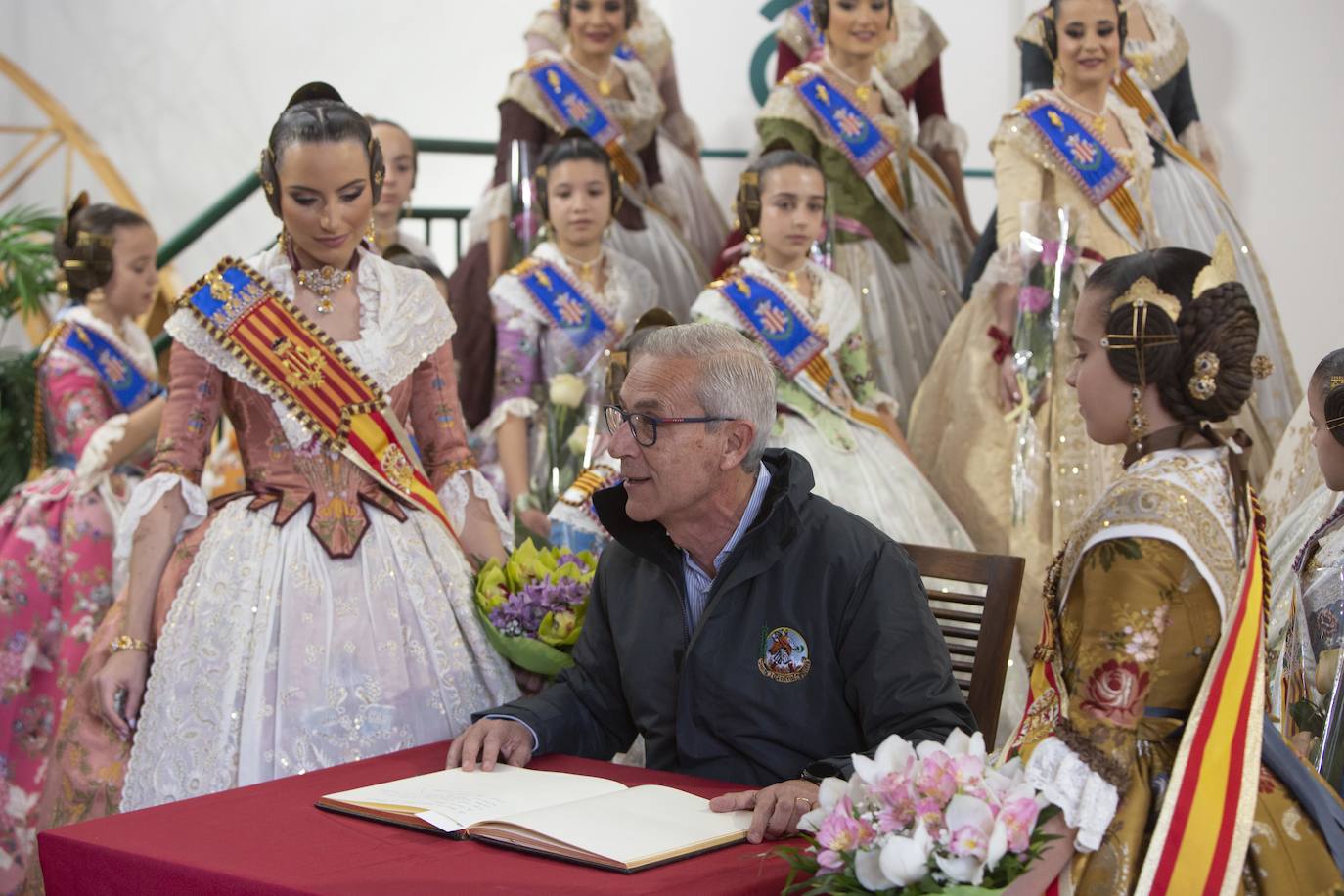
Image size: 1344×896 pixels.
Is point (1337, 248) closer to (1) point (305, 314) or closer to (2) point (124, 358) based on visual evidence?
(1) point (305, 314)

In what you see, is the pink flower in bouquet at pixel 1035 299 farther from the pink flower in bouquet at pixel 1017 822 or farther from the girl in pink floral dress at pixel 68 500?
the pink flower in bouquet at pixel 1017 822

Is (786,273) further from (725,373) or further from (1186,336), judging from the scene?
(1186,336)

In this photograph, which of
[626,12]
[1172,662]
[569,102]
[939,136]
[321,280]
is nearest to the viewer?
[1172,662]

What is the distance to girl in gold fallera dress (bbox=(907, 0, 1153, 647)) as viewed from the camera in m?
3.99

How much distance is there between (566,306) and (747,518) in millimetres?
2040

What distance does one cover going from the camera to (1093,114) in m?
4.19

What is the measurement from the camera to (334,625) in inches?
98.0

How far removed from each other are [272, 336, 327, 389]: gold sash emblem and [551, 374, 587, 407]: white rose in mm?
1542

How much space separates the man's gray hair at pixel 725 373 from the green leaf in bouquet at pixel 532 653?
470 mm

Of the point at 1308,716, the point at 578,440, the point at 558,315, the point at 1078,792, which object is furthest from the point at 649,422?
the point at 558,315

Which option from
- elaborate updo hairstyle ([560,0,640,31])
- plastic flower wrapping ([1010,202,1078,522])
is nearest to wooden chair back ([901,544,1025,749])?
plastic flower wrapping ([1010,202,1078,522])

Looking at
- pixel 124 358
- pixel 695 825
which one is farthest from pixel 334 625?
pixel 124 358

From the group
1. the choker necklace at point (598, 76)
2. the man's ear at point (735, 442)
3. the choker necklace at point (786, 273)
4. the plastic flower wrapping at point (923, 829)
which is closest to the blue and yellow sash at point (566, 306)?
the choker necklace at point (786, 273)

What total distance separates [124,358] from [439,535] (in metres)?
1.71
